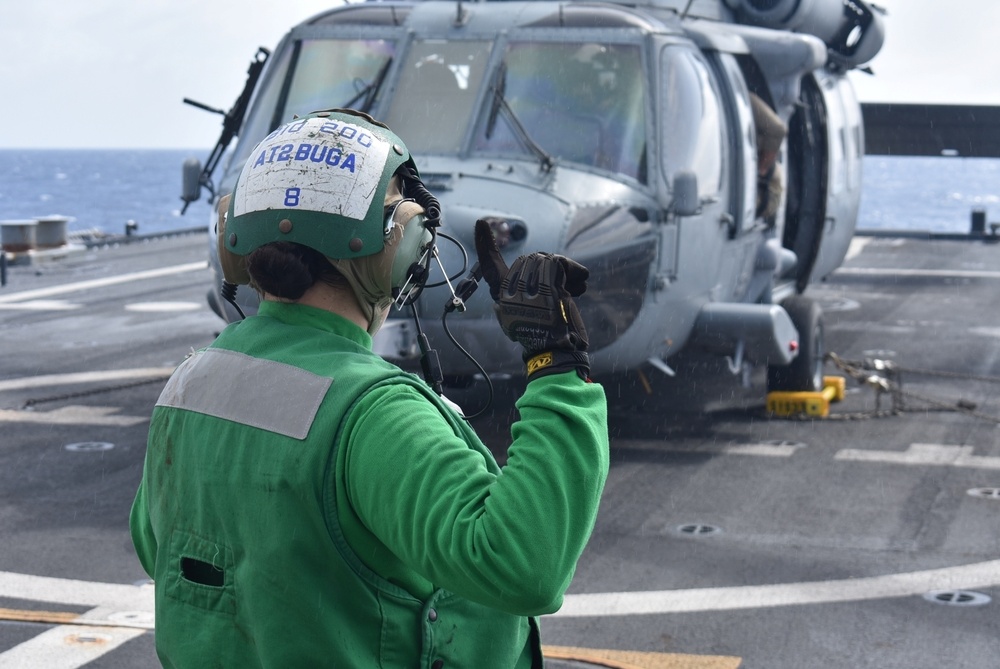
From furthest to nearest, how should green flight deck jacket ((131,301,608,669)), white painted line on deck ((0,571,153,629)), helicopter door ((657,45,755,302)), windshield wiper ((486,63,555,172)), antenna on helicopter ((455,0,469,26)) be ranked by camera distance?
antenna on helicopter ((455,0,469,26)) < helicopter door ((657,45,755,302)) < windshield wiper ((486,63,555,172)) < white painted line on deck ((0,571,153,629)) < green flight deck jacket ((131,301,608,669))

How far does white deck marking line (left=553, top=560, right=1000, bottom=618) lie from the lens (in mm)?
6508

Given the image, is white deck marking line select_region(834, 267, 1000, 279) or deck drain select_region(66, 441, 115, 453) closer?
deck drain select_region(66, 441, 115, 453)

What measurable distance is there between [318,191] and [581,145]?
22.4 ft

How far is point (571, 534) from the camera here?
7.30 feet

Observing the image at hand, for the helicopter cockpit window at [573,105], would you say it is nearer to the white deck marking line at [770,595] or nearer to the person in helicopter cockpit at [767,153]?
the person in helicopter cockpit at [767,153]

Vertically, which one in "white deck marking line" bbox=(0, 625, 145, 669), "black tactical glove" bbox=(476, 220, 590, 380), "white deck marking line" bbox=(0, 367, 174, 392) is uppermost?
"black tactical glove" bbox=(476, 220, 590, 380)

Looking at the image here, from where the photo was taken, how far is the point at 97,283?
19250mm

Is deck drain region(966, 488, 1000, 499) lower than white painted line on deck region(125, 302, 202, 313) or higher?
higher

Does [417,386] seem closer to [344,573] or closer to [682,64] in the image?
[344,573]

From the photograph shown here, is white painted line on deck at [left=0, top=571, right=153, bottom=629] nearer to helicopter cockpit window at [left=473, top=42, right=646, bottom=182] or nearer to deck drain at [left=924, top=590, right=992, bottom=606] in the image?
deck drain at [left=924, top=590, right=992, bottom=606]

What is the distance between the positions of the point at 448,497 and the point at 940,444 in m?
8.25

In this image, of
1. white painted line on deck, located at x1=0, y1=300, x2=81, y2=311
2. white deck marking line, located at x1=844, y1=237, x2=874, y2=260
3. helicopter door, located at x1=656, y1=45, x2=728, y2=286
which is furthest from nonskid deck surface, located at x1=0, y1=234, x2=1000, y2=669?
white deck marking line, located at x1=844, y1=237, x2=874, y2=260

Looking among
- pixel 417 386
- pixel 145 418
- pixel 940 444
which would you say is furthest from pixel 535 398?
pixel 145 418

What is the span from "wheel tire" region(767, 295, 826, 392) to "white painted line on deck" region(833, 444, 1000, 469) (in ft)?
4.19
